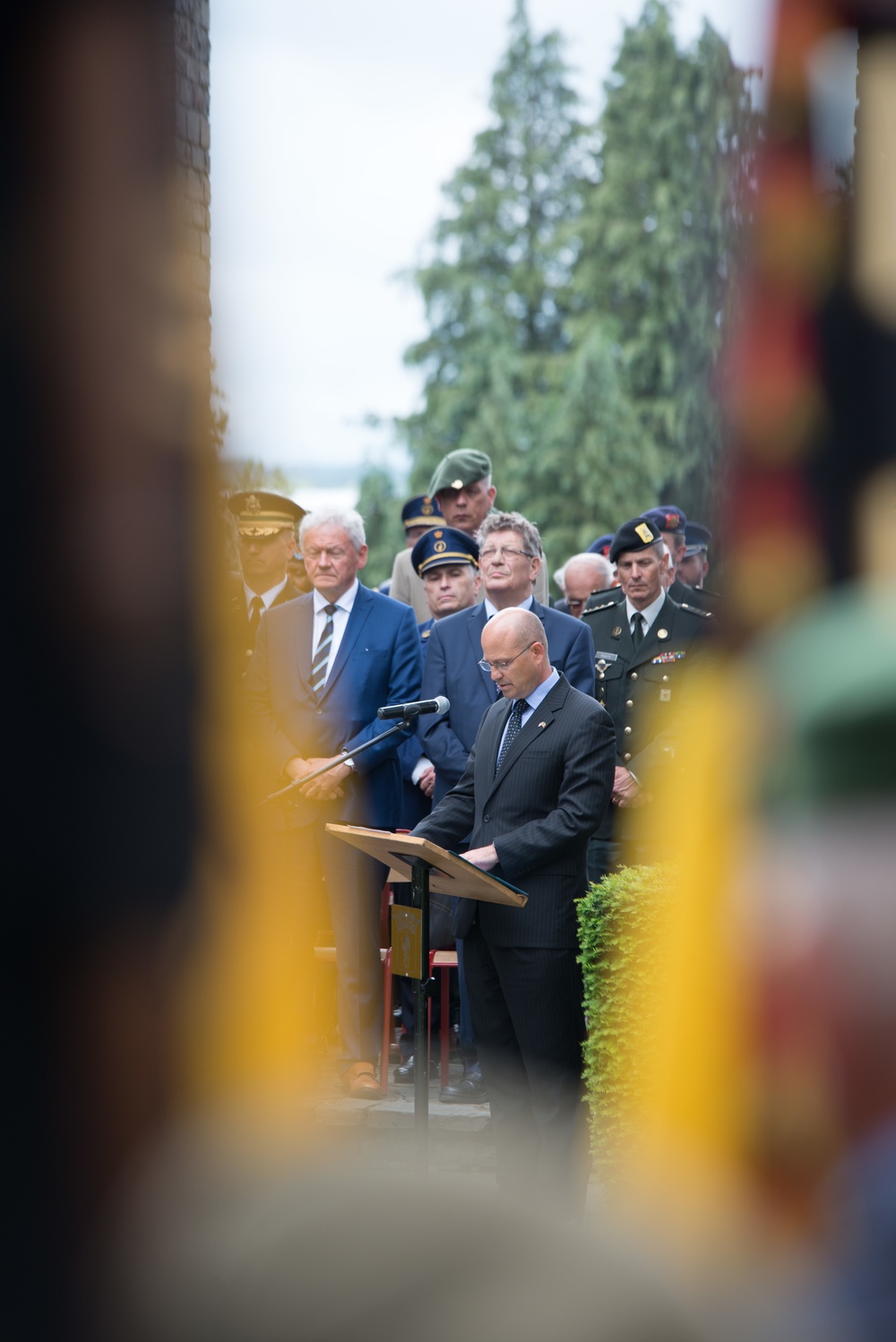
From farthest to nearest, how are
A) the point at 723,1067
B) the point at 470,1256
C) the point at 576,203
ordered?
the point at 576,203 < the point at 723,1067 < the point at 470,1256

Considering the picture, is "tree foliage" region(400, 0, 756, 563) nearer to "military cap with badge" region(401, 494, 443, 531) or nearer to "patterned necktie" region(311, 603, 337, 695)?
"patterned necktie" region(311, 603, 337, 695)

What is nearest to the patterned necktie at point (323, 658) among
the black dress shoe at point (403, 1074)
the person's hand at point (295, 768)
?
the black dress shoe at point (403, 1074)

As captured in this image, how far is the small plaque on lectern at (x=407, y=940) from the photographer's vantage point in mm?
4531

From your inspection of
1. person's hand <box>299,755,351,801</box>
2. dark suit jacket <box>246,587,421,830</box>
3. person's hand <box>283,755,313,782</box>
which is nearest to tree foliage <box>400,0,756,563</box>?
person's hand <box>283,755,313,782</box>

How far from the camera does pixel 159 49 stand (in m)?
0.69

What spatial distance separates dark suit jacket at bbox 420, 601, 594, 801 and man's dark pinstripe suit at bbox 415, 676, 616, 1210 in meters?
0.73

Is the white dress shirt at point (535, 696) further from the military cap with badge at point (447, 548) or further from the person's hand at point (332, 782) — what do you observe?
the military cap with badge at point (447, 548)

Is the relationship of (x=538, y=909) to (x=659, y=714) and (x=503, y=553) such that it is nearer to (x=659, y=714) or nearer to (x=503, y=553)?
(x=503, y=553)

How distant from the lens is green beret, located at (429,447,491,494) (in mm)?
6828

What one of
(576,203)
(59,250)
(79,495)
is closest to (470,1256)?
(79,495)

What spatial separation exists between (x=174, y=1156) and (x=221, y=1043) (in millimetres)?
61

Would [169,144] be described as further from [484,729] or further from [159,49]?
[484,729]

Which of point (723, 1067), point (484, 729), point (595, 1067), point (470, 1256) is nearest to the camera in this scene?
point (470, 1256)

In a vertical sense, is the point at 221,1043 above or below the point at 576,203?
below
